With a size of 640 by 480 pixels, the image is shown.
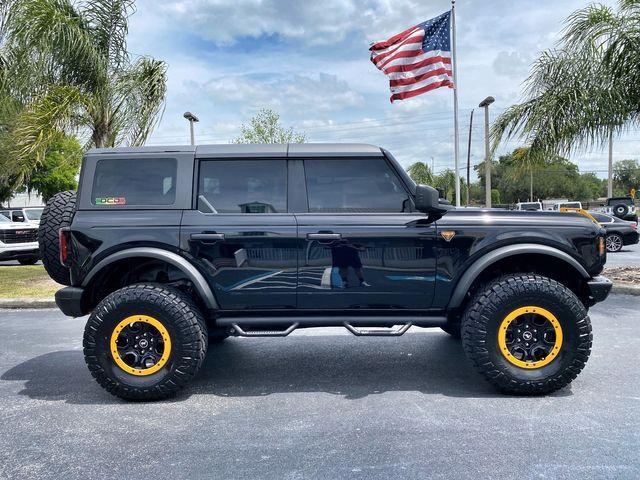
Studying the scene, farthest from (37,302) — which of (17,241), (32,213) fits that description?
(32,213)

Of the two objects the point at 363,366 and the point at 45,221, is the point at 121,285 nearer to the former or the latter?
the point at 45,221

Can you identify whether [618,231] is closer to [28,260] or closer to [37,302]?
[37,302]

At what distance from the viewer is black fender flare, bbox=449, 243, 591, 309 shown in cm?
413

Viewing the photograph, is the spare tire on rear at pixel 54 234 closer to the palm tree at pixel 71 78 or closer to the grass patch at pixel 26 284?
the grass patch at pixel 26 284

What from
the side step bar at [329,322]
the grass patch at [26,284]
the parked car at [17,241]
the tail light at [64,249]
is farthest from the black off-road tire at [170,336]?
the parked car at [17,241]

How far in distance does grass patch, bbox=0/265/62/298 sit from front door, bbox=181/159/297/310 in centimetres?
567

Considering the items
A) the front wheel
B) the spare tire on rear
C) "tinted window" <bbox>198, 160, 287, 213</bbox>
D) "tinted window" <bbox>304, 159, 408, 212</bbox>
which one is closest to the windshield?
the spare tire on rear

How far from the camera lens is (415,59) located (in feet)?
38.8

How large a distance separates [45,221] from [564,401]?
4419 mm

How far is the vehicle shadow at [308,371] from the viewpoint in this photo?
4.35m

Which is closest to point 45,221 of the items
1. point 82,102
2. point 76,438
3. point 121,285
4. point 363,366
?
point 121,285

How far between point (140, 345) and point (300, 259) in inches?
56.1

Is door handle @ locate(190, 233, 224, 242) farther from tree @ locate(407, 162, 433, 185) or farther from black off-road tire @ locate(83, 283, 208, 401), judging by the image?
tree @ locate(407, 162, 433, 185)

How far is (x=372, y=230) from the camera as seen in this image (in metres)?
4.16
